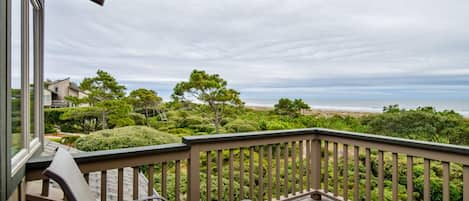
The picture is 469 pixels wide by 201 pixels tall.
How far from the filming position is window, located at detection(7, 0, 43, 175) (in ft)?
4.71

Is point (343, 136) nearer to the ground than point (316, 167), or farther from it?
farther from it

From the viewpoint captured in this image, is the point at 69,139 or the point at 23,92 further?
the point at 69,139

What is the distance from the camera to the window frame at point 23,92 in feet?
3.78

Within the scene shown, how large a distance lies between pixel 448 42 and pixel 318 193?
155 inches

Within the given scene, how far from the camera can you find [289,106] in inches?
253

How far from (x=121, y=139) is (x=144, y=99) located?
1648 millimetres

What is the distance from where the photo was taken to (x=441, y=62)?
222 inches

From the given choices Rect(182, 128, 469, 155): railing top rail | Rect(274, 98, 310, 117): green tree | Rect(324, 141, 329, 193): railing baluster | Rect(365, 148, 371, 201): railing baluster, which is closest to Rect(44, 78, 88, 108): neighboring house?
Rect(182, 128, 469, 155): railing top rail

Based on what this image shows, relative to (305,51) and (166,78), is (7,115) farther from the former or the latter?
(305,51)

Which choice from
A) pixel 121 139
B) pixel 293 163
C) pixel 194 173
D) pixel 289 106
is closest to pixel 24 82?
pixel 194 173

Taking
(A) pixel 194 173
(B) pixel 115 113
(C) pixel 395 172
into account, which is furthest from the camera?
(B) pixel 115 113

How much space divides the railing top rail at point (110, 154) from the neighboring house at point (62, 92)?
5.20 feet

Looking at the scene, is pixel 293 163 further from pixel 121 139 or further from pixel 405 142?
pixel 121 139

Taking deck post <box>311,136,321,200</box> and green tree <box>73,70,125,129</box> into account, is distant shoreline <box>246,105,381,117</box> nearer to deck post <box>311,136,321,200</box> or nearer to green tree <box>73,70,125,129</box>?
deck post <box>311,136,321,200</box>
